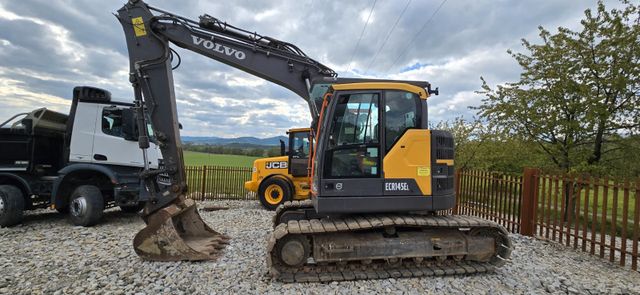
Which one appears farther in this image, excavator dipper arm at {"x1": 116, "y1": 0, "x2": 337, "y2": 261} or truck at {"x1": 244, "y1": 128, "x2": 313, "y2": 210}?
truck at {"x1": 244, "y1": 128, "x2": 313, "y2": 210}

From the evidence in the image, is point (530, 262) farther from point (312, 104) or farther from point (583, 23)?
point (583, 23)

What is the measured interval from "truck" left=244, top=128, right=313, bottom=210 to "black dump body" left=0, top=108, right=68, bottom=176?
17.3 ft

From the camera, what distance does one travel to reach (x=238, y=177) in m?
14.5

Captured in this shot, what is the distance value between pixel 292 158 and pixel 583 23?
9367 millimetres

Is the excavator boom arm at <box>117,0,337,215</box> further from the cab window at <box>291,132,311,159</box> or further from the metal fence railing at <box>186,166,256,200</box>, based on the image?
the metal fence railing at <box>186,166,256,200</box>

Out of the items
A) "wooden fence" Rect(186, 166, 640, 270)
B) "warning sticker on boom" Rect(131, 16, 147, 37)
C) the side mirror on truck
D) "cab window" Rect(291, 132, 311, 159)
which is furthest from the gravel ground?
"cab window" Rect(291, 132, 311, 159)

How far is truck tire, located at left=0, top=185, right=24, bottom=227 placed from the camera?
691 cm

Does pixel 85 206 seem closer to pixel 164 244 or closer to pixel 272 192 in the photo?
pixel 164 244

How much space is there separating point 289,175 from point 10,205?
655 centimetres

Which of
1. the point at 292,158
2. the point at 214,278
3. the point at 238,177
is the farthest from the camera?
the point at 238,177

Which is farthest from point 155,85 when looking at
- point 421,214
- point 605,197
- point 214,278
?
point 605,197

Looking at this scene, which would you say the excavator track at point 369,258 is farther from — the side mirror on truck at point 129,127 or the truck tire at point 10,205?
the truck tire at point 10,205

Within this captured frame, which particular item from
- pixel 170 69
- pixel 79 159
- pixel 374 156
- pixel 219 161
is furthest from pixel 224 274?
pixel 219 161

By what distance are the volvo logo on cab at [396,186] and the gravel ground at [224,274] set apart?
46.1 inches
